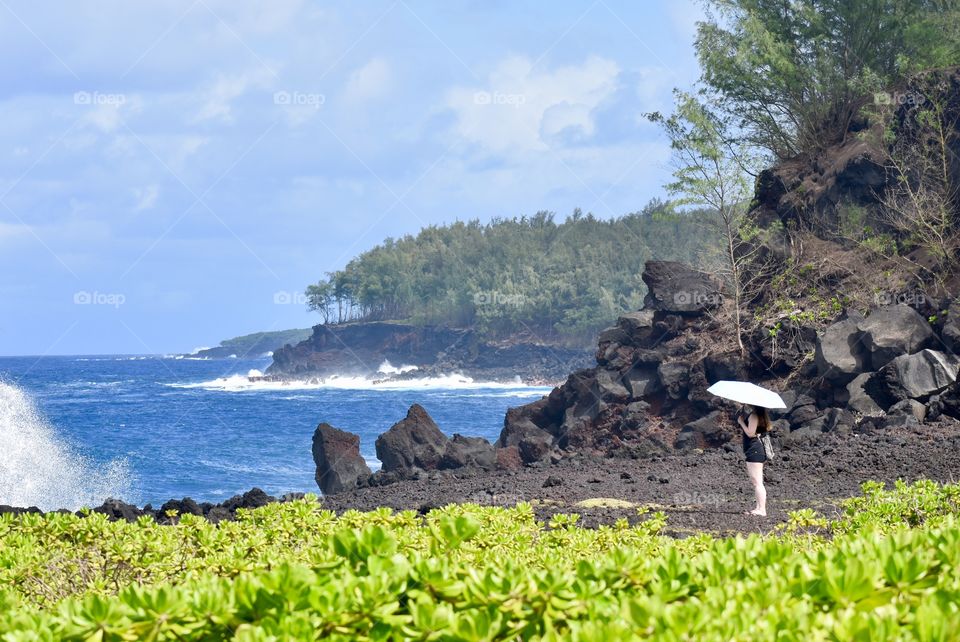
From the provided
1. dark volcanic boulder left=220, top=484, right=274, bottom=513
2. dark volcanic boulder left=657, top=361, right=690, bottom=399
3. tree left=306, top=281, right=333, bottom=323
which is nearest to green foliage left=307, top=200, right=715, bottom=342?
tree left=306, top=281, right=333, bottom=323

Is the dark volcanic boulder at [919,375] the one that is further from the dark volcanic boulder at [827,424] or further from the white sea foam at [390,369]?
the white sea foam at [390,369]

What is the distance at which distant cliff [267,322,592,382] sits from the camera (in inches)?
4144

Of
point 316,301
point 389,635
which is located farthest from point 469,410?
point 316,301

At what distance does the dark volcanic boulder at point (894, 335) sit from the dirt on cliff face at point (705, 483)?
3.08m

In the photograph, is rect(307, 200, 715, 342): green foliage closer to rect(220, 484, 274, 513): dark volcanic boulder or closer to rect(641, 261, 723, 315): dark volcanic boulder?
rect(641, 261, 723, 315): dark volcanic boulder

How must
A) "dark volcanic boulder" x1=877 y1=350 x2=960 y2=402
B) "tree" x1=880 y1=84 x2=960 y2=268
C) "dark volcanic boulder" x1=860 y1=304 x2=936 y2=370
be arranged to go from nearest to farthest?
"dark volcanic boulder" x1=877 y1=350 x2=960 y2=402 → "dark volcanic boulder" x1=860 y1=304 x2=936 y2=370 → "tree" x1=880 y1=84 x2=960 y2=268

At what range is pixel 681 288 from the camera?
26.8 metres

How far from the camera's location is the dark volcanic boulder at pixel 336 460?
20.4 meters

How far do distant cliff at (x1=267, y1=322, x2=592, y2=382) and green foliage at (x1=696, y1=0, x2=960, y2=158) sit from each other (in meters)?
68.1

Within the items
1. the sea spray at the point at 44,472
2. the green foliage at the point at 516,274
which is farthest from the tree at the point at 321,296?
the sea spray at the point at 44,472

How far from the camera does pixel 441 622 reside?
123 inches

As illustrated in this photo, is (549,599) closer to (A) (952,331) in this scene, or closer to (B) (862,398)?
(B) (862,398)

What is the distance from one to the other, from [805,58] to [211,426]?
3863 centimetres

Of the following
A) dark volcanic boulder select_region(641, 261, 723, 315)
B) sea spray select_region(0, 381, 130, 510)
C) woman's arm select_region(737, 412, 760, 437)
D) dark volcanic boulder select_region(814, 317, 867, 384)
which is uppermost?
dark volcanic boulder select_region(641, 261, 723, 315)
